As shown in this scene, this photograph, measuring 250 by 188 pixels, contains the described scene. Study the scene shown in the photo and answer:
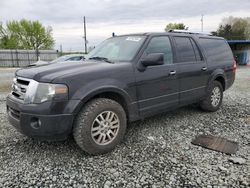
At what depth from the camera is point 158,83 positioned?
3.77 metres

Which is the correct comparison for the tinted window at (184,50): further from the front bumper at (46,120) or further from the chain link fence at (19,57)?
the chain link fence at (19,57)

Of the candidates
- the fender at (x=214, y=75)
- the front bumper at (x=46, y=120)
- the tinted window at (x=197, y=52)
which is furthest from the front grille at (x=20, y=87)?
the fender at (x=214, y=75)

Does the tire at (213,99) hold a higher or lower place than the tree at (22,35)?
lower

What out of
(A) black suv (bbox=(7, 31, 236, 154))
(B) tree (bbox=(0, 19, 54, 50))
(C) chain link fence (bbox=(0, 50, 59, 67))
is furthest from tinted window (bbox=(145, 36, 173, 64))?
(B) tree (bbox=(0, 19, 54, 50))

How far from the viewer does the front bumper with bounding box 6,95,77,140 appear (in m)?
2.74

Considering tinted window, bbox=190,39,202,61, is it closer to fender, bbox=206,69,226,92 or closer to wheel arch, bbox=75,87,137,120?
fender, bbox=206,69,226,92

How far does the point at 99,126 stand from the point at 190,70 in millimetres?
2284

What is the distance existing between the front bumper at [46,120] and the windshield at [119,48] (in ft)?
4.33

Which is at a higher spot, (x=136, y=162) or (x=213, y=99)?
(x=213, y=99)

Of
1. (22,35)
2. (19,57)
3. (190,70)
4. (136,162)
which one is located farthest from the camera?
(22,35)

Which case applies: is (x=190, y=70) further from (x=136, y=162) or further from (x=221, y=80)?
(x=136, y=162)

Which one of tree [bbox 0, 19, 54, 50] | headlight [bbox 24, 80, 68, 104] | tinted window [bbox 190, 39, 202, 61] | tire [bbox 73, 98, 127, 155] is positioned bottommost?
tire [bbox 73, 98, 127, 155]

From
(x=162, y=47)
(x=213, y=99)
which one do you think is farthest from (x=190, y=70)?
(x=213, y=99)

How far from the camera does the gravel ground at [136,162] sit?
8.33 feet
